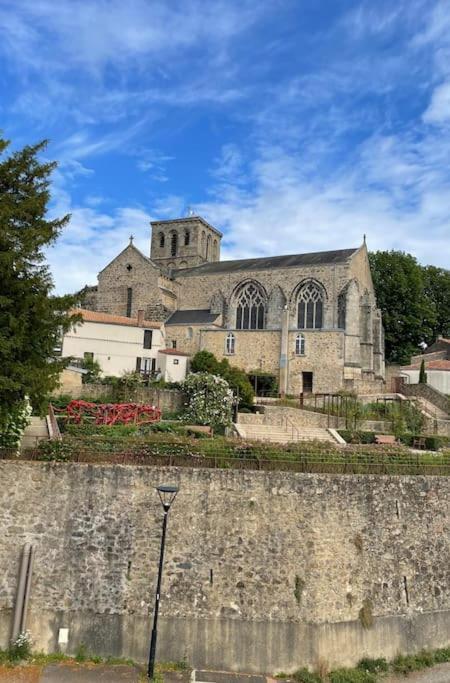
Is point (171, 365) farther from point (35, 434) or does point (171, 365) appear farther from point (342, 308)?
point (35, 434)

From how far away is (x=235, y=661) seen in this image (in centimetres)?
1166

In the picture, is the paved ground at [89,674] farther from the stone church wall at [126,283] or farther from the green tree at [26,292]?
the stone church wall at [126,283]

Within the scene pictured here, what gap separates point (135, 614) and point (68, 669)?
5.42 ft

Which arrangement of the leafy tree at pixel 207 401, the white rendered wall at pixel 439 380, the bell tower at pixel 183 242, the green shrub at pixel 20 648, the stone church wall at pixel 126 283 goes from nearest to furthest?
the green shrub at pixel 20 648
the leafy tree at pixel 207 401
the white rendered wall at pixel 439 380
the stone church wall at pixel 126 283
the bell tower at pixel 183 242

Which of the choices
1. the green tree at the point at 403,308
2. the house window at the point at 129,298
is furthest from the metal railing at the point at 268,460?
the green tree at the point at 403,308

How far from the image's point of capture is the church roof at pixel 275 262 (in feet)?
131

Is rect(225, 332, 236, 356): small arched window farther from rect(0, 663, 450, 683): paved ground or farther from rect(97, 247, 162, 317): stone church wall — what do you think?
rect(0, 663, 450, 683): paved ground

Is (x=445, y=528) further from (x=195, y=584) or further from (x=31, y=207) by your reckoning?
(x=31, y=207)

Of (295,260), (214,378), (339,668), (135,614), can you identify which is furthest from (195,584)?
(295,260)

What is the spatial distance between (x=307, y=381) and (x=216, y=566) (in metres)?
24.8

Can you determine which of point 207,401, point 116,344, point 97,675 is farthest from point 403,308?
point 97,675

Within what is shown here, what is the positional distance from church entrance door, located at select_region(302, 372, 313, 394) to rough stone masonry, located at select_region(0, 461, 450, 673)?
74.0 feet

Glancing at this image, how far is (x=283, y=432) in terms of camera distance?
2397cm

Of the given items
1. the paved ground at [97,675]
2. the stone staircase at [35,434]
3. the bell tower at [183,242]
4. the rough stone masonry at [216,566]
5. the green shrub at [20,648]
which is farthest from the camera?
the bell tower at [183,242]
